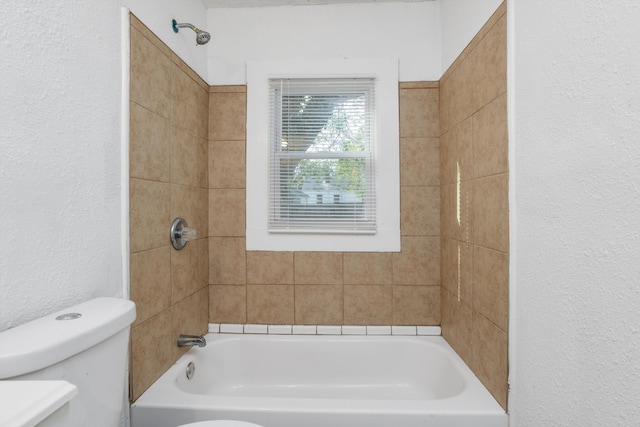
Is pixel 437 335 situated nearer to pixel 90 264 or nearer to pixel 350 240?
pixel 350 240

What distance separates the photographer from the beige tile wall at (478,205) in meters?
1.20

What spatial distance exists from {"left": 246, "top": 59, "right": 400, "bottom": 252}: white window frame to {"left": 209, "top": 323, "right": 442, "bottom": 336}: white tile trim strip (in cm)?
47

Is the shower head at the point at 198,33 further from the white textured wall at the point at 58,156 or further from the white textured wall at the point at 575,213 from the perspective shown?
the white textured wall at the point at 575,213

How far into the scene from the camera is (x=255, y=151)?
6.52ft

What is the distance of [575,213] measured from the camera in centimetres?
82

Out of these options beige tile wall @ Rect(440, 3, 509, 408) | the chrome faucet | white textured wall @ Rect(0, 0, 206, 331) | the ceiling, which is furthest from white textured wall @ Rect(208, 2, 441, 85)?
the chrome faucet

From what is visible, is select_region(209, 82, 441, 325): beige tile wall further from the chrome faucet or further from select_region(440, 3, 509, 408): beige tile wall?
the chrome faucet

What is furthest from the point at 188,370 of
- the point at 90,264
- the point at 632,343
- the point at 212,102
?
the point at 632,343

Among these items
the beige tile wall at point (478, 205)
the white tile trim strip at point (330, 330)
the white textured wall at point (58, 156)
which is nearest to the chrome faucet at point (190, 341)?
the white tile trim strip at point (330, 330)

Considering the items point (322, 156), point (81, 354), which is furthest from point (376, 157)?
point (81, 354)

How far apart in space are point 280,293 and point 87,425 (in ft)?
4.08

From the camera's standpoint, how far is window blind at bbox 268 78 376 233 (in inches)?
77.5

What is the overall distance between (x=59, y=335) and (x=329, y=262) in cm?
139

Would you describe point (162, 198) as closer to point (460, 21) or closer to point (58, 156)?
point (58, 156)
